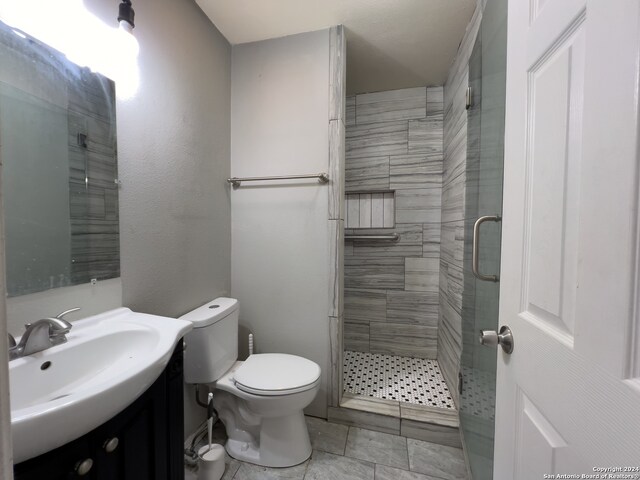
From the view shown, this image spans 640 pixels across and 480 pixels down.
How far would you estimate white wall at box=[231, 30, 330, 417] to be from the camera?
1648mm

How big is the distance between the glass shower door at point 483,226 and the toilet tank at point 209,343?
122 centimetres

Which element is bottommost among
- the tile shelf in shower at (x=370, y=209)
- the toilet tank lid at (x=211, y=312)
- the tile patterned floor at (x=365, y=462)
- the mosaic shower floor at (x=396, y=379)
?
the tile patterned floor at (x=365, y=462)

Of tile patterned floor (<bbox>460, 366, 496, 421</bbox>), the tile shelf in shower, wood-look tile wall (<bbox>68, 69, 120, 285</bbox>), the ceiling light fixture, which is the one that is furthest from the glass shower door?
wood-look tile wall (<bbox>68, 69, 120, 285</bbox>)

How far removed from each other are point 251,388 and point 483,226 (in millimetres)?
1265

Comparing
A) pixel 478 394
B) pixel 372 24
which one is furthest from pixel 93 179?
pixel 478 394

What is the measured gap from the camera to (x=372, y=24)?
156cm

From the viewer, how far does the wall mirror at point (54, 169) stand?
755 millimetres

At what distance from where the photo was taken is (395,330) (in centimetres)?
235

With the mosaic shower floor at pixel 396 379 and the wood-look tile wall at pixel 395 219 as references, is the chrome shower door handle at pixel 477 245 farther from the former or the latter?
the wood-look tile wall at pixel 395 219

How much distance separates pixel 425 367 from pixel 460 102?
1.99m

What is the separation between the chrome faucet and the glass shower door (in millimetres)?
1338

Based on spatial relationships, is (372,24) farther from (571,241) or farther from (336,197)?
(571,241)

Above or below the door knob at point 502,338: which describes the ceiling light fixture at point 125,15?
above

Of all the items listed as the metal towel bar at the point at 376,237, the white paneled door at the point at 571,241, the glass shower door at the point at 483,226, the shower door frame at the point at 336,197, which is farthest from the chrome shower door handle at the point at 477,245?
the metal towel bar at the point at 376,237
